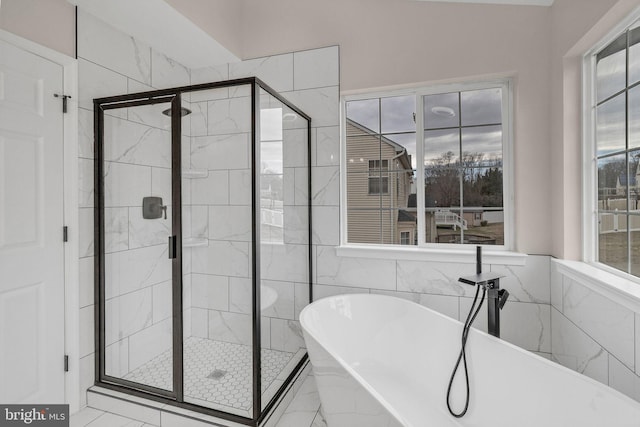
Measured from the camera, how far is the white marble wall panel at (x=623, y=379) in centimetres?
134

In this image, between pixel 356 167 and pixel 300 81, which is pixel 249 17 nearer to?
pixel 300 81

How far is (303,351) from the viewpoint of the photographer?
2.54 meters

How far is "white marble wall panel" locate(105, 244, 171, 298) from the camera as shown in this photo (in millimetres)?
1977

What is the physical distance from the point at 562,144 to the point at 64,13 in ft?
10.1

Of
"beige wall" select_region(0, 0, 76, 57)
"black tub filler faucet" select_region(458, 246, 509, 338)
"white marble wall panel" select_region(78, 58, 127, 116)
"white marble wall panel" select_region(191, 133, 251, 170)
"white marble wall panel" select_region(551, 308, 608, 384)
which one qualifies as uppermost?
"beige wall" select_region(0, 0, 76, 57)

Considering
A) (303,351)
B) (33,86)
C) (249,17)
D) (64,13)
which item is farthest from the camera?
(249,17)

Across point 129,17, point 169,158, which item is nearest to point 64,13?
point 129,17

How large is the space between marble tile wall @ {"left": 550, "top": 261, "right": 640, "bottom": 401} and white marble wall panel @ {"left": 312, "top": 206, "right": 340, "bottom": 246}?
147 centimetres

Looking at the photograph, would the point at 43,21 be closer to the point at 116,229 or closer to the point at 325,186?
the point at 116,229

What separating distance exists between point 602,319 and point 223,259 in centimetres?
193

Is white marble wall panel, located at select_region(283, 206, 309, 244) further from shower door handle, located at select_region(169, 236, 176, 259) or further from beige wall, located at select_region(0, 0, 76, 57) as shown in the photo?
beige wall, located at select_region(0, 0, 76, 57)

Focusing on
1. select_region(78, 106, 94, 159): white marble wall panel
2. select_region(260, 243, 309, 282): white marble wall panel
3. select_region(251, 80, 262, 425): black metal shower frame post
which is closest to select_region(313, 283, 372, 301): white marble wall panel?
select_region(260, 243, 309, 282): white marble wall panel

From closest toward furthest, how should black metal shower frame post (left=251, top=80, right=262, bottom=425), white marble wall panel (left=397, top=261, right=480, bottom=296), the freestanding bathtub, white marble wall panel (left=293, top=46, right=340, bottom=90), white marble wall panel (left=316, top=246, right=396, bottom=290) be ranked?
the freestanding bathtub < black metal shower frame post (left=251, top=80, right=262, bottom=425) < white marble wall panel (left=397, top=261, right=480, bottom=296) < white marble wall panel (left=316, top=246, right=396, bottom=290) < white marble wall panel (left=293, top=46, right=340, bottom=90)

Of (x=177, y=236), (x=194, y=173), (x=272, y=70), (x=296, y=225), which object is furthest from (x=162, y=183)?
(x=272, y=70)
